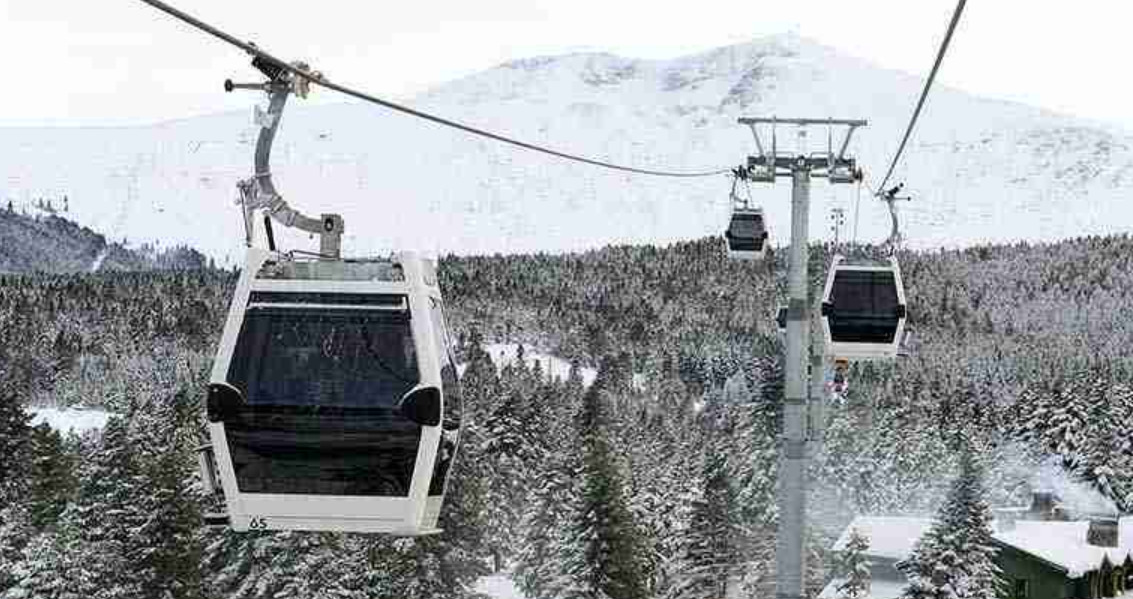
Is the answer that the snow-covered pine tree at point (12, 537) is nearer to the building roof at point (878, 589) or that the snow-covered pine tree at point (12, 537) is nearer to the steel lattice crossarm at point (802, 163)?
the building roof at point (878, 589)

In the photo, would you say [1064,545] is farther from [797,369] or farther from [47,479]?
[797,369]

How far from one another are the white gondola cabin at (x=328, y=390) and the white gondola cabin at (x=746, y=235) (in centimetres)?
1570

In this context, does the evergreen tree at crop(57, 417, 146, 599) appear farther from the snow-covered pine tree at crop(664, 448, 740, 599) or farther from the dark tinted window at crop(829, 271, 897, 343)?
the dark tinted window at crop(829, 271, 897, 343)

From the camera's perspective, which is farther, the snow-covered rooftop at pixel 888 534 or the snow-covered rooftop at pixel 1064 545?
the snow-covered rooftop at pixel 888 534

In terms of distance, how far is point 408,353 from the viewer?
419 inches

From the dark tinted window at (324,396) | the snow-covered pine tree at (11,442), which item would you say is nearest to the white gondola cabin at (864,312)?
the dark tinted window at (324,396)

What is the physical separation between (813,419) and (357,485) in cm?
851

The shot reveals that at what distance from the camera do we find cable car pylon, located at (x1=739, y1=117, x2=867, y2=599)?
1633 cm

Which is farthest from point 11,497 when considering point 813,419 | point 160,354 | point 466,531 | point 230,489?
point 160,354

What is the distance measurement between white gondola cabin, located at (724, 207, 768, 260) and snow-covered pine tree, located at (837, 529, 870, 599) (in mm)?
30047

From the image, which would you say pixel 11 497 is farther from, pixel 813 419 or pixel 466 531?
pixel 813 419

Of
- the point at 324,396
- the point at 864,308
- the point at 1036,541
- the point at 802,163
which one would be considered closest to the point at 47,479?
the point at 1036,541

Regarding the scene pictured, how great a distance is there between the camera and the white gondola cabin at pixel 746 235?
2623 cm

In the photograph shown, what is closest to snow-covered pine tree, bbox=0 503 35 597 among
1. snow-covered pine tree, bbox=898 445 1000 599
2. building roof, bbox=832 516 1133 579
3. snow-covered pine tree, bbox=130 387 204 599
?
snow-covered pine tree, bbox=130 387 204 599
